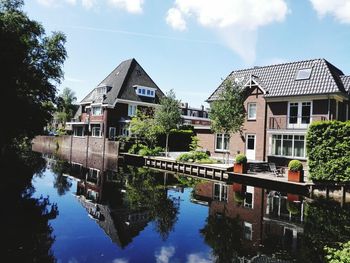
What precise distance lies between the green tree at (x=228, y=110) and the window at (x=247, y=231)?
1631 cm

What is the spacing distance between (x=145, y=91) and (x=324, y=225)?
4325 cm

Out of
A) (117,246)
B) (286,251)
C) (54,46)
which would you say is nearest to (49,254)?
(117,246)

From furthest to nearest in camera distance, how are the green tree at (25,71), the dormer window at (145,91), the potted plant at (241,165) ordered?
the dormer window at (145,91) < the potted plant at (241,165) < the green tree at (25,71)

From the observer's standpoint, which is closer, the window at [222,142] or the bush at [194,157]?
the bush at [194,157]

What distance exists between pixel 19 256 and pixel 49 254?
0.95m

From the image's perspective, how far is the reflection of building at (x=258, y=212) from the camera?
12.9 m

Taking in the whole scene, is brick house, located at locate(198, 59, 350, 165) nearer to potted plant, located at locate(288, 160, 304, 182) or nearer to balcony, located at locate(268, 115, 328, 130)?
balcony, located at locate(268, 115, 328, 130)

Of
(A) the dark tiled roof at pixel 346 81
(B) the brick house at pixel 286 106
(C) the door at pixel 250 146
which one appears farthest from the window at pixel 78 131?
(A) the dark tiled roof at pixel 346 81

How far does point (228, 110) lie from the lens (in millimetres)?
30781

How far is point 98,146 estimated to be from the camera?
46812mm

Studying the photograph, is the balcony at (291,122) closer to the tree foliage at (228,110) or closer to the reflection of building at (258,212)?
the tree foliage at (228,110)

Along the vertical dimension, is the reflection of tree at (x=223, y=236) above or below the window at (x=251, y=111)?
below

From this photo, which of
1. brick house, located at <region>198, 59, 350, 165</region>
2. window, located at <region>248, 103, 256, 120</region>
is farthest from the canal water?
window, located at <region>248, 103, 256, 120</region>

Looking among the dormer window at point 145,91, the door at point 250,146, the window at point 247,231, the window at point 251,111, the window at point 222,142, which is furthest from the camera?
the dormer window at point 145,91
